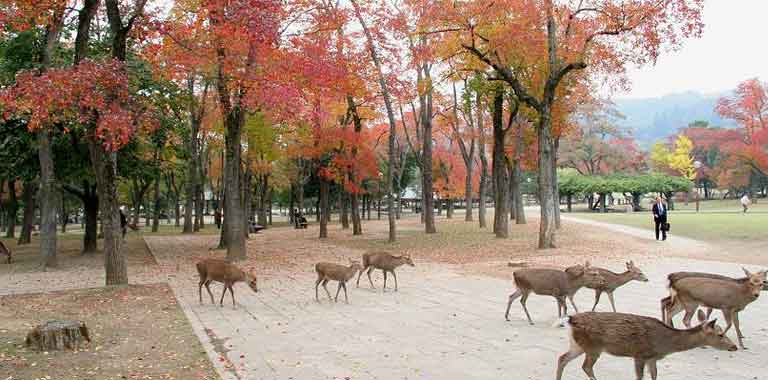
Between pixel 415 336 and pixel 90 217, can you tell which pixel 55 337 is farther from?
pixel 90 217

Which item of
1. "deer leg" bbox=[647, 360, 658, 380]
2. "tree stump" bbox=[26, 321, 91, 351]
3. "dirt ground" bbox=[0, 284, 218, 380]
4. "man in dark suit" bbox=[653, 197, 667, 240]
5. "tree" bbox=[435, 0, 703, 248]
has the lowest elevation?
"dirt ground" bbox=[0, 284, 218, 380]

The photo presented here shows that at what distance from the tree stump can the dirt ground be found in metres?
0.13

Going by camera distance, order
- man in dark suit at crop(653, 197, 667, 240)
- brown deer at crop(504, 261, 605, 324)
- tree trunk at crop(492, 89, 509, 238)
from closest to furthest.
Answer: brown deer at crop(504, 261, 605, 324) → man in dark suit at crop(653, 197, 667, 240) → tree trunk at crop(492, 89, 509, 238)

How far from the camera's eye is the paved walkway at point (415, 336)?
22.3 ft

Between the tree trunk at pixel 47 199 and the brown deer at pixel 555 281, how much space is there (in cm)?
1447

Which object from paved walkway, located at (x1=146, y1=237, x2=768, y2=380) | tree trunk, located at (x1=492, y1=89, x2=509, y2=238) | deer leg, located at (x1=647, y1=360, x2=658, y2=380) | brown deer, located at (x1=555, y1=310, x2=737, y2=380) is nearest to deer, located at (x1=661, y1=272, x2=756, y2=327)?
paved walkway, located at (x1=146, y1=237, x2=768, y2=380)

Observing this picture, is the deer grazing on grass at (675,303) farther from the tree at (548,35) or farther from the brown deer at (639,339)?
→ the tree at (548,35)

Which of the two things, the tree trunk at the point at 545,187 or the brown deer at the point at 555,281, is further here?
the tree trunk at the point at 545,187

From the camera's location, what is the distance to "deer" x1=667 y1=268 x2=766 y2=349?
731 centimetres

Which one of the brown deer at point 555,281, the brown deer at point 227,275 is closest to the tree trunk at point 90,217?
the brown deer at point 227,275

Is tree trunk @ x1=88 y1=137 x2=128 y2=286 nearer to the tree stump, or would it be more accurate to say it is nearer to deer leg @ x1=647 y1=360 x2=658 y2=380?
the tree stump

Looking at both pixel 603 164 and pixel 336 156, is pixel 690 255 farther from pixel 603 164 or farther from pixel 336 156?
pixel 603 164

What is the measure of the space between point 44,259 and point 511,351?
1628cm

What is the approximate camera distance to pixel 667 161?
8044 cm
